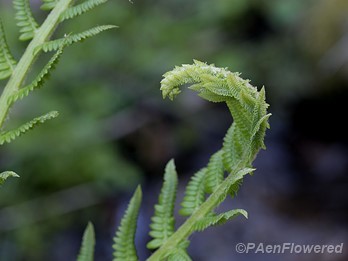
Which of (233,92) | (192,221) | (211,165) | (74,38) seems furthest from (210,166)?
(74,38)

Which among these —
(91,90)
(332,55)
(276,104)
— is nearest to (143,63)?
(91,90)

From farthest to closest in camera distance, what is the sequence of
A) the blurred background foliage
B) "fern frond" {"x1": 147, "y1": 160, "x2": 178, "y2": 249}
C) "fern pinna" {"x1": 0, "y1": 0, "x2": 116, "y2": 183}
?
the blurred background foliage → "fern frond" {"x1": 147, "y1": 160, "x2": 178, "y2": 249} → "fern pinna" {"x1": 0, "y1": 0, "x2": 116, "y2": 183}

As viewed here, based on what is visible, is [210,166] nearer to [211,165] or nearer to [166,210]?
[211,165]

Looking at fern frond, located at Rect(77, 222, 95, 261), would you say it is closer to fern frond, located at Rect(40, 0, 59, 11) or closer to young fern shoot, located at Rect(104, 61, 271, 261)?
young fern shoot, located at Rect(104, 61, 271, 261)

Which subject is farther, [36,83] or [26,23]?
[26,23]

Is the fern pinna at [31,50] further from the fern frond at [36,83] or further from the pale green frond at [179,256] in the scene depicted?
the pale green frond at [179,256]

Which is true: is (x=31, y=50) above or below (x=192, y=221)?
above

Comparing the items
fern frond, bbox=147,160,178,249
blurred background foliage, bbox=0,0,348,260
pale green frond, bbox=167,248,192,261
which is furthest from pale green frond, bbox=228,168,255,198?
blurred background foliage, bbox=0,0,348,260

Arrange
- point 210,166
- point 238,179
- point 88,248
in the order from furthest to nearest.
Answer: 1. point 88,248
2. point 210,166
3. point 238,179
